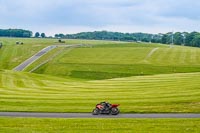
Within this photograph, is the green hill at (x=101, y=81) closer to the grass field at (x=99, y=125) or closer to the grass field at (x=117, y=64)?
the grass field at (x=117, y=64)

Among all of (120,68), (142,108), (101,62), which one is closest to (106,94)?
(142,108)

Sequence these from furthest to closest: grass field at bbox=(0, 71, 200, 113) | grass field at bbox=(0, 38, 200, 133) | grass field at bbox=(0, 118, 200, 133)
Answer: grass field at bbox=(0, 71, 200, 113)
grass field at bbox=(0, 38, 200, 133)
grass field at bbox=(0, 118, 200, 133)

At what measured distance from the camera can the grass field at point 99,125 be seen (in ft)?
79.3

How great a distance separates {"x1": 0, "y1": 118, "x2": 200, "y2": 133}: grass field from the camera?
79.3ft

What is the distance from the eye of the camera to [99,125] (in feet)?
85.0

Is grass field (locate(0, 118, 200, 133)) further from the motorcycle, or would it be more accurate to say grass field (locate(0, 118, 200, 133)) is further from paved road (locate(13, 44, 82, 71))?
paved road (locate(13, 44, 82, 71))

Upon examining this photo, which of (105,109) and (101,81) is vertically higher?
(105,109)

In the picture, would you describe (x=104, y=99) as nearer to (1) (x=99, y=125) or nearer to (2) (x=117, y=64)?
(1) (x=99, y=125)

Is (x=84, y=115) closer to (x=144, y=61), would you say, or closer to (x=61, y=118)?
(x=61, y=118)

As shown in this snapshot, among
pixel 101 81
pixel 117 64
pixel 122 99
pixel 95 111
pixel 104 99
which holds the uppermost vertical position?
pixel 95 111

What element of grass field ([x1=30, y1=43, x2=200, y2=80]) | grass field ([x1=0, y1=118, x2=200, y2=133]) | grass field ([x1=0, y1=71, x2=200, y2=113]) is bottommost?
grass field ([x1=30, y1=43, x2=200, y2=80])

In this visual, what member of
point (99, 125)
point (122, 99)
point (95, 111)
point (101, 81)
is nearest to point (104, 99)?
point (122, 99)

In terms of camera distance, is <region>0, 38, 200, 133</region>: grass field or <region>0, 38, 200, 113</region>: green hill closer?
<region>0, 38, 200, 133</region>: grass field

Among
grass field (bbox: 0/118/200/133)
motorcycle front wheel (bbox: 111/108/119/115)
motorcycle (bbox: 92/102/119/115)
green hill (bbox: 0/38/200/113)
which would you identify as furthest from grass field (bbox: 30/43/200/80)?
grass field (bbox: 0/118/200/133)
